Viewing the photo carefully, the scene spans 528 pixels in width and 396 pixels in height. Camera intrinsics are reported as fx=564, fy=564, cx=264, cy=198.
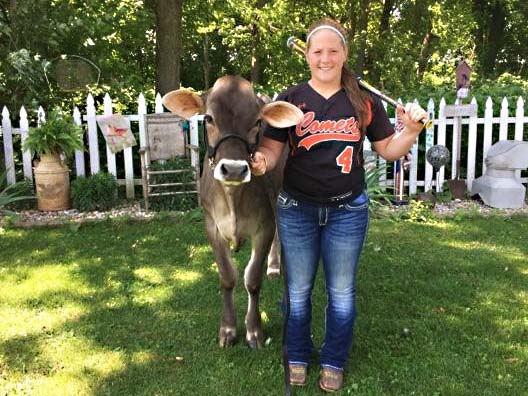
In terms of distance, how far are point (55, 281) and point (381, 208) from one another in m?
4.31

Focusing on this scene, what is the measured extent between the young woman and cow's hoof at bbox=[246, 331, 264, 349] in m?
0.54

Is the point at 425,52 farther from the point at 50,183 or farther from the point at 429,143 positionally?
the point at 50,183

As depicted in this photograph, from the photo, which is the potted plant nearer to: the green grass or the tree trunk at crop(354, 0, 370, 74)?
the green grass

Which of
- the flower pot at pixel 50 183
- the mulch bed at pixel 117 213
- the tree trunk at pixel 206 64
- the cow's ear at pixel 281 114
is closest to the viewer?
the cow's ear at pixel 281 114

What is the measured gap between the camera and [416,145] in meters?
8.57

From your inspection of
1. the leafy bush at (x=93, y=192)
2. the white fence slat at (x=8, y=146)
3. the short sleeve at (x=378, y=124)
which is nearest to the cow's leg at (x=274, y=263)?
the short sleeve at (x=378, y=124)

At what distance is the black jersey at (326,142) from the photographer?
121 inches

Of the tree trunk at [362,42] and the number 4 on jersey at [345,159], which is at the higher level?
the tree trunk at [362,42]

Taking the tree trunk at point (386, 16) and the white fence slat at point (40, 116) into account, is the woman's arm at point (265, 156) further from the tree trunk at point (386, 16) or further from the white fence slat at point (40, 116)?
the tree trunk at point (386, 16)

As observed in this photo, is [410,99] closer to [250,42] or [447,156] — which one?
[447,156]

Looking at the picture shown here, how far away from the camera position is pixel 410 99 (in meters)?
9.41

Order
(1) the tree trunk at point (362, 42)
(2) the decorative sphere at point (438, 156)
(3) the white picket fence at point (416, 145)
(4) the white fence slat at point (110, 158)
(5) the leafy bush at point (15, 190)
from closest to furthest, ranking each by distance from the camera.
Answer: (5) the leafy bush at point (15, 190), (2) the decorative sphere at point (438, 156), (3) the white picket fence at point (416, 145), (4) the white fence slat at point (110, 158), (1) the tree trunk at point (362, 42)

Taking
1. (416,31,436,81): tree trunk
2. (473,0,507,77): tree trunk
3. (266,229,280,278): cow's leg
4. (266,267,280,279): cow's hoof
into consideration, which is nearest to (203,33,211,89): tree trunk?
(416,31,436,81): tree trunk

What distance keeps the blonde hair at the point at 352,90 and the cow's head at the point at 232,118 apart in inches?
12.5
